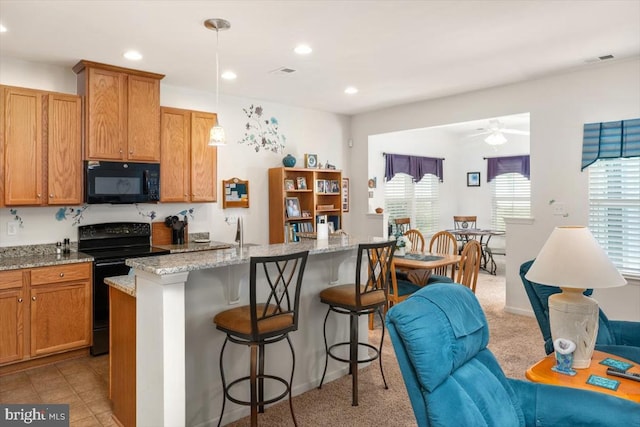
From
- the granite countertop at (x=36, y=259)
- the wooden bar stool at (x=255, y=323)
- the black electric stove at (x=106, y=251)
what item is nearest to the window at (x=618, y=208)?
the wooden bar stool at (x=255, y=323)

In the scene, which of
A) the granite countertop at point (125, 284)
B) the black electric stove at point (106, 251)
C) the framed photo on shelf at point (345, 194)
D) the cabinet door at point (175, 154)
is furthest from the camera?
the framed photo on shelf at point (345, 194)

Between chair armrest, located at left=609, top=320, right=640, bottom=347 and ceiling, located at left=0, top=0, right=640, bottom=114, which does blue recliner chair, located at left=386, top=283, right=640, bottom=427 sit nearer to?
chair armrest, located at left=609, top=320, right=640, bottom=347

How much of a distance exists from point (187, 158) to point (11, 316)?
2235mm

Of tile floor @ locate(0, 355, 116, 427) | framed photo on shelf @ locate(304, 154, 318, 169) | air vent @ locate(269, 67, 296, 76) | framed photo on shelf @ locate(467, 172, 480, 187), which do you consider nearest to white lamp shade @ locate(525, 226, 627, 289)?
tile floor @ locate(0, 355, 116, 427)

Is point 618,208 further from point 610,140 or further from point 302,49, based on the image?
point 302,49

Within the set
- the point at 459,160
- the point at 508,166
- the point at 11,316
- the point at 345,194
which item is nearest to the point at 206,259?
the point at 11,316

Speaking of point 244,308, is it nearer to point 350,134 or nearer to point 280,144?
point 280,144

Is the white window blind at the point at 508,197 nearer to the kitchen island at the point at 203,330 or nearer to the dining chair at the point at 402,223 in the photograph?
the dining chair at the point at 402,223

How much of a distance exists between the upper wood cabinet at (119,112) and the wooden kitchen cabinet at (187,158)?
182 mm

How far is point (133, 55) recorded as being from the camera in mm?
3938

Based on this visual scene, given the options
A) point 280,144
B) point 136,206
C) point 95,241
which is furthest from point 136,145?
point 280,144

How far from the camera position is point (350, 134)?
702cm

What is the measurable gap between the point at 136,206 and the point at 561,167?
15.4 ft

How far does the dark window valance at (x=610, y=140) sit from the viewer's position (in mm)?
4195
